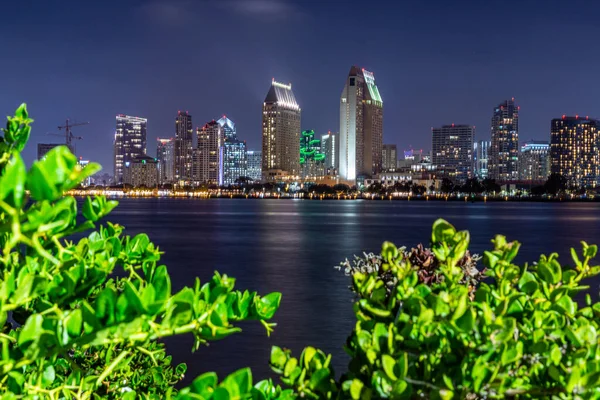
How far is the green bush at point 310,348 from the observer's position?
6.59ft

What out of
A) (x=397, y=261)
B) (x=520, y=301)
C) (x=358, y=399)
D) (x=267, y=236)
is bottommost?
(x=267, y=236)

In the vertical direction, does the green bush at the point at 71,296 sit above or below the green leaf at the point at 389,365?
above

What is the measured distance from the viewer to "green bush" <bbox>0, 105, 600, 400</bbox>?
2.01 m

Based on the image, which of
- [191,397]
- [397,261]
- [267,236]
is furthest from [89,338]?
[267,236]

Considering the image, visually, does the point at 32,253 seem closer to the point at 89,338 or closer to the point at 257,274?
the point at 89,338

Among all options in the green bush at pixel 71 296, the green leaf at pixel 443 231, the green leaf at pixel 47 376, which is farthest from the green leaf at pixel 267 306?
the green leaf at pixel 47 376

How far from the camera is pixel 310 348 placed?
8.65ft

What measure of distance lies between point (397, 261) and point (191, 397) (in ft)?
3.48

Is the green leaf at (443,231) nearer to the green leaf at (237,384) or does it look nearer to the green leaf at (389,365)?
the green leaf at (389,365)

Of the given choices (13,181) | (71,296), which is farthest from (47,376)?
(13,181)

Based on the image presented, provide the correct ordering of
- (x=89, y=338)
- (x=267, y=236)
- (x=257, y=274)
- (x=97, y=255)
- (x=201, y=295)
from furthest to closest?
(x=267, y=236)
(x=257, y=274)
(x=97, y=255)
(x=201, y=295)
(x=89, y=338)

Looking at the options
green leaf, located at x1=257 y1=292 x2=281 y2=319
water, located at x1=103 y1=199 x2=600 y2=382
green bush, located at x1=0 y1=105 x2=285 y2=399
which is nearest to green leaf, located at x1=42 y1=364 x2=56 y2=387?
green bush, located at x1=0 y1=105 x2=285 y2=399

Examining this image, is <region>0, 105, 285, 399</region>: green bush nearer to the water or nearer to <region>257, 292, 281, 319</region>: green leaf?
<region>257, 292, 281, 319</region>: green leaf

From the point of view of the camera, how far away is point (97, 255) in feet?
9.79
